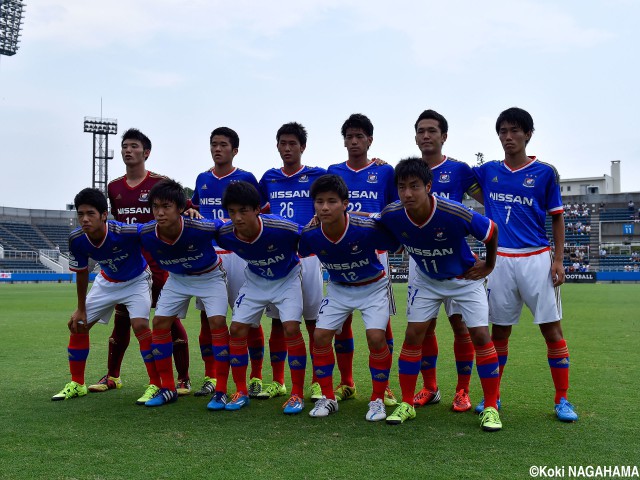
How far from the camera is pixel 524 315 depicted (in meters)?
15.2

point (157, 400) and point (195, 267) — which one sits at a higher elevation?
point (195, 267)

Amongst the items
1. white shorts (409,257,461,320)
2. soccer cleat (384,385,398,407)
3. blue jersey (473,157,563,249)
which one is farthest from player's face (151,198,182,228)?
blue jersey (473,157,563,249)

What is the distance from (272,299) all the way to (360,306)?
2.79 feet

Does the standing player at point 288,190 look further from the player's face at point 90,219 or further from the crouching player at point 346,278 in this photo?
the player's face at point 90,219

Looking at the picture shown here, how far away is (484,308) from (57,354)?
6.44 m

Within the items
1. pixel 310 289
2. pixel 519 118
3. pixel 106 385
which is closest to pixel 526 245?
pixel 519 118

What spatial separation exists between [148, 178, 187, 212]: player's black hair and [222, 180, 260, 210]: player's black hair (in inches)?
21.4

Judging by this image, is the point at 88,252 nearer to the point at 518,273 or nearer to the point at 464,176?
the point at 464,176

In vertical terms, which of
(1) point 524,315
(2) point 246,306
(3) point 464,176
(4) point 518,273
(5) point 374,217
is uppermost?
(3) point 464,176

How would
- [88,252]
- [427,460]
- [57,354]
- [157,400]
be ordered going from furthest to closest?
[57,354] → [88,252] → [157,400] → [427,460]

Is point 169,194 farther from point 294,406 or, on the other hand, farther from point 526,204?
point 526,204

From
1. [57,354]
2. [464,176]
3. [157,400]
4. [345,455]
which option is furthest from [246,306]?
[57,354]

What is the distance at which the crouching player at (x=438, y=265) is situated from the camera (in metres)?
4.58

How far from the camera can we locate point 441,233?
4.67 m
